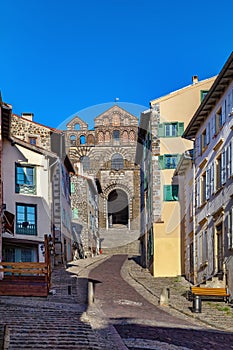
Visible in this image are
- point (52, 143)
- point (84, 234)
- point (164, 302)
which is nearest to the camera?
point (164, 302)

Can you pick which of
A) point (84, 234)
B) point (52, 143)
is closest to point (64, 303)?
point (52, 143)

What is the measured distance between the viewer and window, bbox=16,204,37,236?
104 feet

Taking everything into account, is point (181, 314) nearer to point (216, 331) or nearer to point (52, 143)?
point (216, 331)

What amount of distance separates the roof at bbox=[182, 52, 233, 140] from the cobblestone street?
746 cm

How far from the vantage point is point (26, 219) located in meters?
32.2

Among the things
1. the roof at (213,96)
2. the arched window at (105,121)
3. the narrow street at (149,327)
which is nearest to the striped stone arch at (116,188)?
the arched window at (105,121)

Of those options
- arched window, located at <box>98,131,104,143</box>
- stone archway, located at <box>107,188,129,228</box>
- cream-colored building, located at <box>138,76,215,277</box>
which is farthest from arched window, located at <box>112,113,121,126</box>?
cream-colored building, located at <box>138,76,215,277</box>

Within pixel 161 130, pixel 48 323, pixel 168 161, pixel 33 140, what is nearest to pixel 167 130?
pixel 161 130

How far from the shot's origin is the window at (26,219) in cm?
3185

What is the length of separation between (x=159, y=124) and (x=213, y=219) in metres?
10.3

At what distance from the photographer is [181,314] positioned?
18875 mm

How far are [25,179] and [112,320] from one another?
55.8 feet

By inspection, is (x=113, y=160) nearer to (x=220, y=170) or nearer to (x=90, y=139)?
(x=90, y=139)

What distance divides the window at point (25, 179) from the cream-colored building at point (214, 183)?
940 cm
